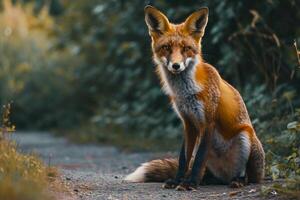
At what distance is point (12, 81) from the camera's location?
64.3 feet

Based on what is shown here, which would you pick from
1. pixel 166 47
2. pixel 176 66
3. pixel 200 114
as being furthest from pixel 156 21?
pixel 200 114

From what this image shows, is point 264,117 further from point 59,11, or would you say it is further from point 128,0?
point 59,11

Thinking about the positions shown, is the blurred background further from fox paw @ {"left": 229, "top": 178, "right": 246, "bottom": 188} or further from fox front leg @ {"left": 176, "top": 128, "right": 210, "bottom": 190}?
fox front leg @ {"left": 176, "top": 128, "right": 210, "bottom": 190}

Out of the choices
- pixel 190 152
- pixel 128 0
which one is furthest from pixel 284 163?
pixel 128 0

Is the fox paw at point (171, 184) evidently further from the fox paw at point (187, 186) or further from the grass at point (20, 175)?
the grass at point (20, 175)

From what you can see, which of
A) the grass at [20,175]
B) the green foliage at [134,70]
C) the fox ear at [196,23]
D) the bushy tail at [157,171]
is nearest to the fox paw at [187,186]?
the bushy tail at [157,171]

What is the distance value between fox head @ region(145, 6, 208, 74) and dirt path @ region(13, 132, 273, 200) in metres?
1.25

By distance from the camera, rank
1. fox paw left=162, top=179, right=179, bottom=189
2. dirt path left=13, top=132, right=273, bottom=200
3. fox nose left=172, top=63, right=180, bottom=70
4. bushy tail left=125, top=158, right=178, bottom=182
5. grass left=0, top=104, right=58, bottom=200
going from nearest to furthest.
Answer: grass left=0, top=104, right=58, bottom=200 < dirt path left=13, top=132, right=273, bottom=200 < fox nose left=172, top=63, right=180, bottom=70 < fox paw left=162, top=179, right=179, bottom=189 < bushy tail left=125, top=158, right=178, bottom=182

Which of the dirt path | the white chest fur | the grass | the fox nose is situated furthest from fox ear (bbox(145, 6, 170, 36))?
the grass

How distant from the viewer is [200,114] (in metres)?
7.15

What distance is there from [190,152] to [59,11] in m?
19.1

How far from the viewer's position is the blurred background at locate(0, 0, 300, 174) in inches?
404

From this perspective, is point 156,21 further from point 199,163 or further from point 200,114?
point 199,163

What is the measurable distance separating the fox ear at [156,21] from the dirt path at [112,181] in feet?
5.38
